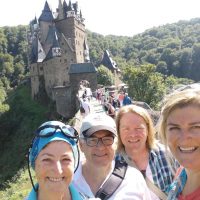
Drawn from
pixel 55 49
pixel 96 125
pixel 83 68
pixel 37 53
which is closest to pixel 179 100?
pixel 96 125

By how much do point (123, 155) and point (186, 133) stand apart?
2074mm

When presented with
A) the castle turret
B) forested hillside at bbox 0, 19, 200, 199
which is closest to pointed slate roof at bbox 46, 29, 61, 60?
the castle turret

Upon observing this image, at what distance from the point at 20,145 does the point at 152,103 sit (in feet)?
70.4

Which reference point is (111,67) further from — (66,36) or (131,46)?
(131,46)

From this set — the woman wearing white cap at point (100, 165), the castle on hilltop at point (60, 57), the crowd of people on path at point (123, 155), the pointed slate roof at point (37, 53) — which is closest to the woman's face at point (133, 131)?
the crowd of people on path at point (123, 155)

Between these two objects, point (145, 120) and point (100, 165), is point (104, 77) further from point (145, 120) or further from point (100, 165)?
point (100, 165)

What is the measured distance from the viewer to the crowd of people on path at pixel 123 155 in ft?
9.80

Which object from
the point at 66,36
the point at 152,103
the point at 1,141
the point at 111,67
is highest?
the point at 66,36

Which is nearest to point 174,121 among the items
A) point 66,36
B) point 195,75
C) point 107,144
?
point 107,144

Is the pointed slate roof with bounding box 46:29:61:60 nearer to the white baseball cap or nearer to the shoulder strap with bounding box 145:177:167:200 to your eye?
the shoulder strap with bounding box 145:177:167:200

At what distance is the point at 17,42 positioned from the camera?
11856cm

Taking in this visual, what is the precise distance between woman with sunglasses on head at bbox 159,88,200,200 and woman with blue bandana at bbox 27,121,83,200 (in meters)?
0.78

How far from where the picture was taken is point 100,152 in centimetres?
402

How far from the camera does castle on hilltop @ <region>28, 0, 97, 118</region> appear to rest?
49.5 meters
